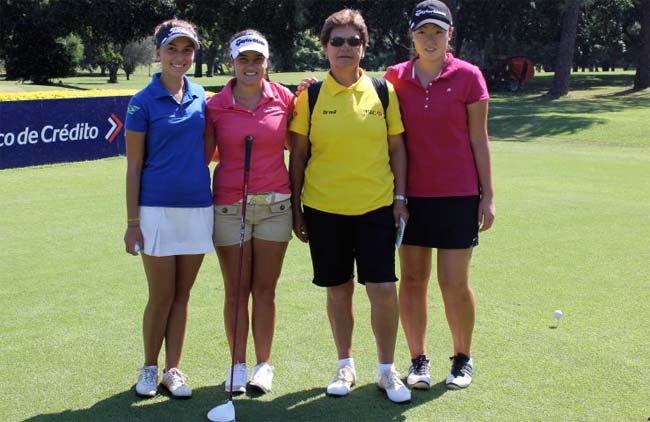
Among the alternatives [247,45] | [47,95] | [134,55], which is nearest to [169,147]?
[247,45]

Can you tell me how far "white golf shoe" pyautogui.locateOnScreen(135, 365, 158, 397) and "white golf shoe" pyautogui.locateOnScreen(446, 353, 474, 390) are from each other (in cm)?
160

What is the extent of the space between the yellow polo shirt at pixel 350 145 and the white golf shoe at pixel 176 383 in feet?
3.87

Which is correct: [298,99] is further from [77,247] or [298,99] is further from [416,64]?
→ [77,247]

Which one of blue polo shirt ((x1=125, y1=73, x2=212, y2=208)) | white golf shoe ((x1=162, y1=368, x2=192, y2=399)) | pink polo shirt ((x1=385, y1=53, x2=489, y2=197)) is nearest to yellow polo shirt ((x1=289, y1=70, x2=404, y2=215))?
pink polo shirt ((x1=385, y1=53, x2=489, y2=197))

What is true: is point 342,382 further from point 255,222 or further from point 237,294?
point 255,222

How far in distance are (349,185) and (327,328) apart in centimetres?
172

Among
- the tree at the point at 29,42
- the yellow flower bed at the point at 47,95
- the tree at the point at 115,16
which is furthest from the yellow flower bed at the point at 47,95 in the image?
the tree at the point at 29,42

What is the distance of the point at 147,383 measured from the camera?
15.1 ft

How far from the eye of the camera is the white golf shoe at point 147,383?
15.1ft

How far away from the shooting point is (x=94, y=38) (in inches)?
1649

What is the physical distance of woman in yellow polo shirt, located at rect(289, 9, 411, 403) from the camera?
14.6 feet

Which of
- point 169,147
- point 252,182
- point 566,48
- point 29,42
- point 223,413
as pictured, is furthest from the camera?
point 29,42

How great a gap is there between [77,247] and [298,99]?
4923 mm

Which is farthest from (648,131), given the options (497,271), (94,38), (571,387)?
(94,38)
